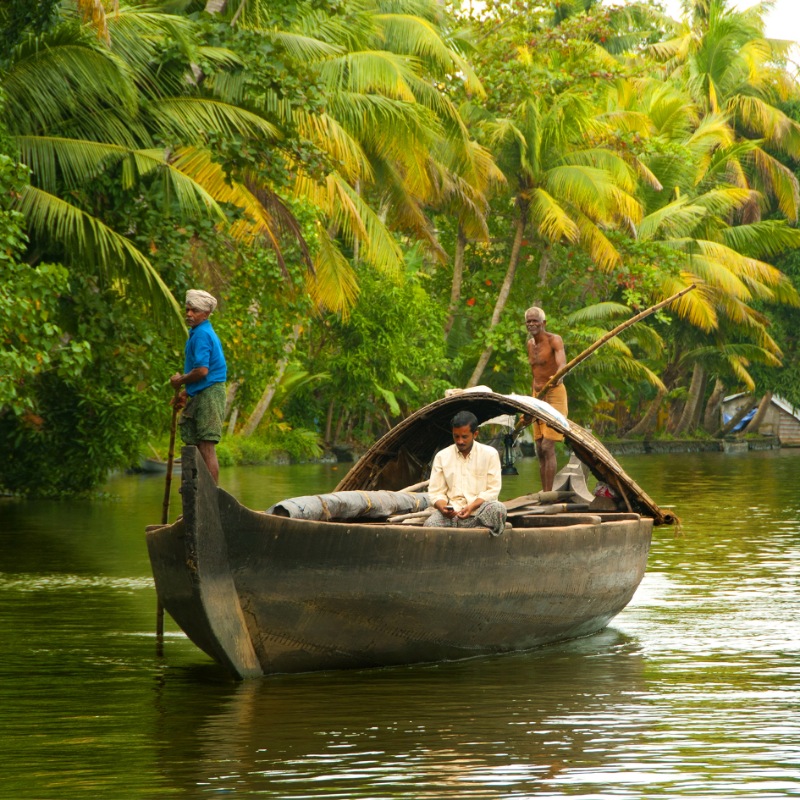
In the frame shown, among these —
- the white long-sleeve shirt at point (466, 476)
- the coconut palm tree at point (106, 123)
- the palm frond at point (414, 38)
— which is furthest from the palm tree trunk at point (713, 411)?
the white long-sleeve shirt at point (466, 476)

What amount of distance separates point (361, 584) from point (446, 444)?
3.43 meters

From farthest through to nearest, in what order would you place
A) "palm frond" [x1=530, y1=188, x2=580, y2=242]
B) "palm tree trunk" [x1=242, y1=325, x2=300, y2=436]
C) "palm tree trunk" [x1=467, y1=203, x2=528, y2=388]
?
"palm tree trunk" [x1=467, y1=203, x2=528, y2=388] < "palm frond" [x1=530, y1=188, x2=580, y2=242] < "palm tree trunk" [x1=242, y1=325, x2=300, y2=436]

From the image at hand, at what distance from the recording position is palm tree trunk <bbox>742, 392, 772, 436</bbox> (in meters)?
38.3

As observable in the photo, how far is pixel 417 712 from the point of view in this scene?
6.21 meters

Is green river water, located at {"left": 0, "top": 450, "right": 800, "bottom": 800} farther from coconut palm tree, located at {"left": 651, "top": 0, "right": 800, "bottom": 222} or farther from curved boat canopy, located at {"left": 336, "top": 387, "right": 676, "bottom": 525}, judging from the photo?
coconut palm tree, located at {"left": 651, "top": 0, "right": 800, "bottom": 222}

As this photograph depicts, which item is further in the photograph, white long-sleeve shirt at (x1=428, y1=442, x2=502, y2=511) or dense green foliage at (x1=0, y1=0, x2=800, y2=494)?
dense green foliage at (x1=0, y1=0, x2=800, y2=494)

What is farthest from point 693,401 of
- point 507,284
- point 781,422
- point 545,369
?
point 545,369

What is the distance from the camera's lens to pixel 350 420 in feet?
99.5

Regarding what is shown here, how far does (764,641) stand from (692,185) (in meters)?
24.0

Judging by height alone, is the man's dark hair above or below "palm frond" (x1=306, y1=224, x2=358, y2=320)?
below

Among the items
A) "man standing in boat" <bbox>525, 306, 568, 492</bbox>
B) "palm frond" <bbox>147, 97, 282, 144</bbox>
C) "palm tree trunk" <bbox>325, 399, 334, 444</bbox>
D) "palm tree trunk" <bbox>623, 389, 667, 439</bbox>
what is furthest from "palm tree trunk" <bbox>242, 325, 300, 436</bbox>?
"man standing in boat" <bbox>525, 306, 568, 492</bbox>

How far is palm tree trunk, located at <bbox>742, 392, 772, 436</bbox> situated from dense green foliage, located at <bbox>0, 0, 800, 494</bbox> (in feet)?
4.22

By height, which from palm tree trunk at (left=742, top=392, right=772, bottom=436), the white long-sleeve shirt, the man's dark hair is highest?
palm tree trunk at (left=742, top=392, right=772, bottom=436)

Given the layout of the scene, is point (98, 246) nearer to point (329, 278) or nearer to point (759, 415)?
point (329, 278)
